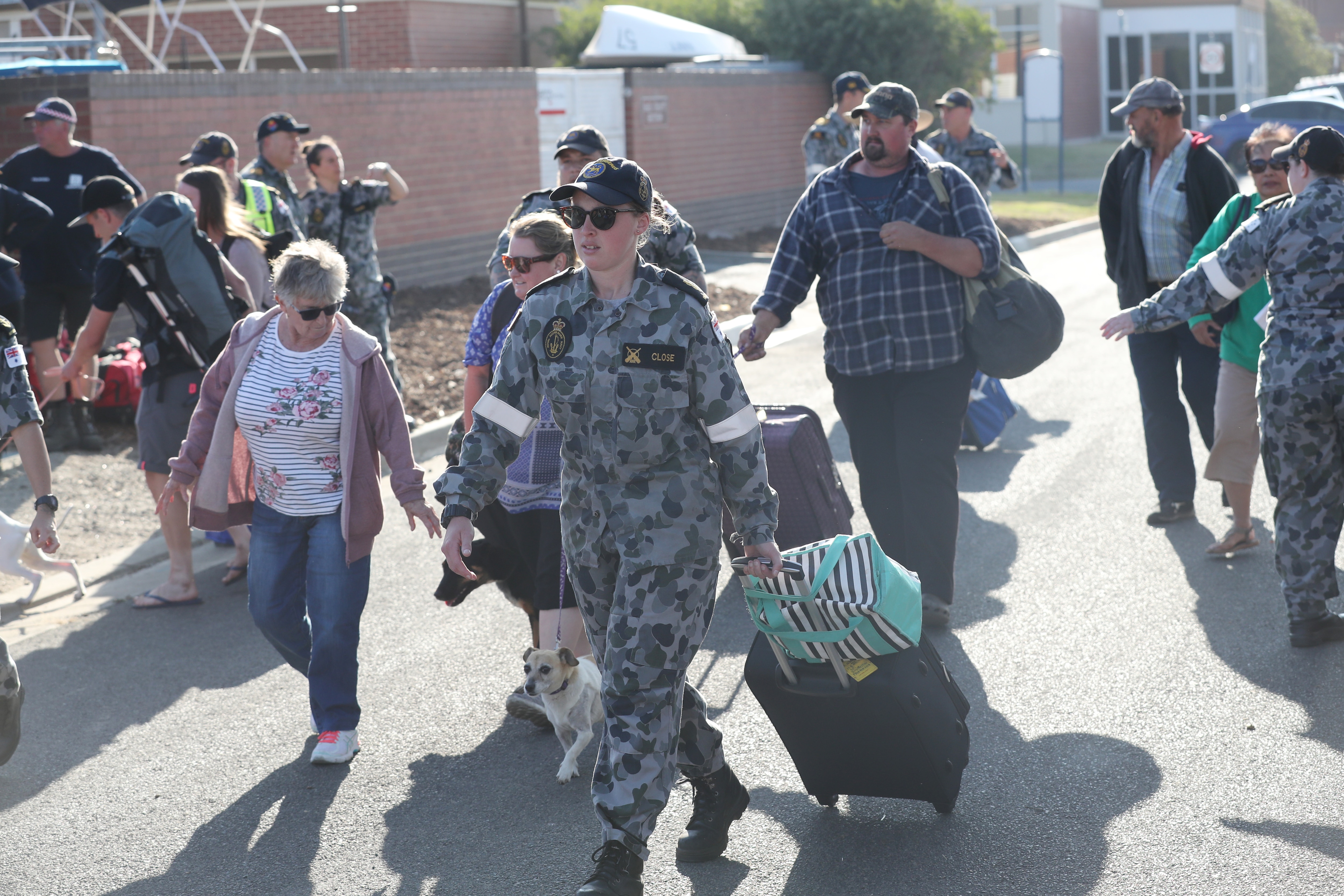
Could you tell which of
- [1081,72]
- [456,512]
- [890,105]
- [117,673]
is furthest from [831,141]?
[1081,72]

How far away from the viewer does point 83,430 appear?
946 cm

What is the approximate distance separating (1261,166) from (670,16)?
2189cm

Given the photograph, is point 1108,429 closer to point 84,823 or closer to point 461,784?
point 461,784

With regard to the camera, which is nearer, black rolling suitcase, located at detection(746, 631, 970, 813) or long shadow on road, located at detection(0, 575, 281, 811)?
black rolling suitcase, located at detection(746, 631, 970, 813)

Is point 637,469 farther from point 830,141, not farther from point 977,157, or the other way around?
point 830,141

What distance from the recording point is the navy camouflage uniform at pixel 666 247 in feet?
20.4

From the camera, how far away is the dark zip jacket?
7.25 meters

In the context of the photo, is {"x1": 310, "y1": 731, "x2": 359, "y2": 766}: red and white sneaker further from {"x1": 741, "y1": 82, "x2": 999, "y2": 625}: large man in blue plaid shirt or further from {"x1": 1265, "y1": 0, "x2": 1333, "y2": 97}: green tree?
{"x1": 1265, "y1": 0, "x2": 1333, "y2": 97}: green tree

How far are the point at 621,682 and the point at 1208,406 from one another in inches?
194

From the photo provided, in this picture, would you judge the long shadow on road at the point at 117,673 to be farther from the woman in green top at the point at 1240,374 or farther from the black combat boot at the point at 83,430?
the woman in green top at the point at 1240,374

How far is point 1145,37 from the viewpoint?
47.6m

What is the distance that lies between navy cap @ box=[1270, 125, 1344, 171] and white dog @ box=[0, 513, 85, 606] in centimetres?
533

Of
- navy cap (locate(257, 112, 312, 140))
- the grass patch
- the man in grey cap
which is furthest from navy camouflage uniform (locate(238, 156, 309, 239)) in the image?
the grass patch

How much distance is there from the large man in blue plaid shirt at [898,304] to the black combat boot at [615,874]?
2468 millimetres
